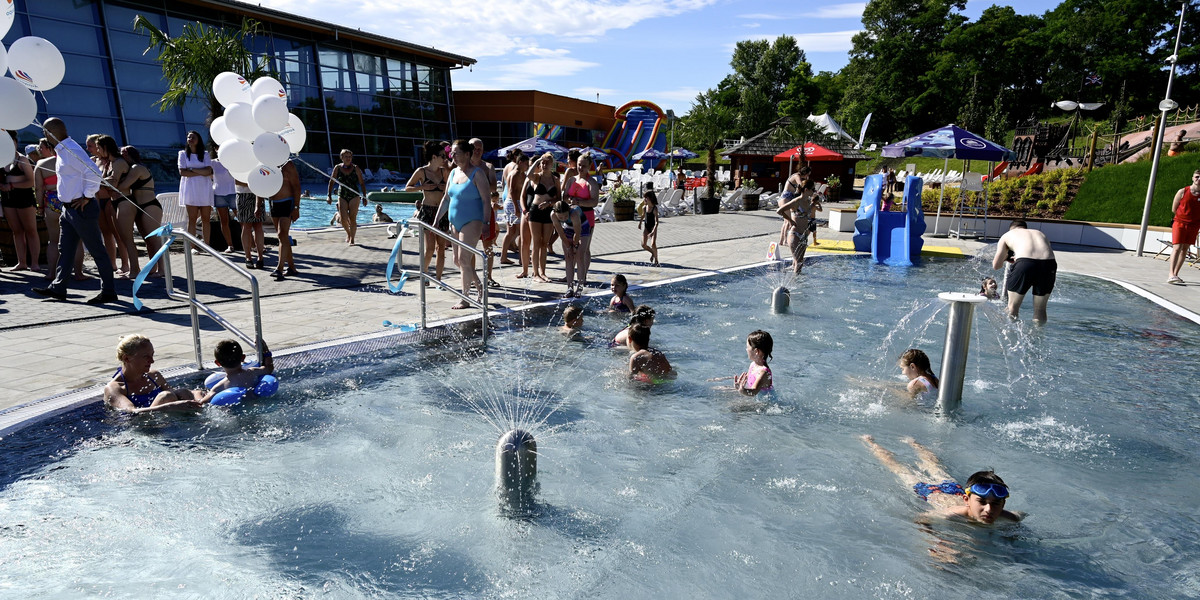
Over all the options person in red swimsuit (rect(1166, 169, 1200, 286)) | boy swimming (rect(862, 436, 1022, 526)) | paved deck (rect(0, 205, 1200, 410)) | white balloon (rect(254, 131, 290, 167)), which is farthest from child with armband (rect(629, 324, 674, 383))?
person in red swimsuit (rect(1166, 169, 1200, 286))

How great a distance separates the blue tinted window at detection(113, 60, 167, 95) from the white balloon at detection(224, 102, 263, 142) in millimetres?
22645

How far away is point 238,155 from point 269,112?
2.12 feet

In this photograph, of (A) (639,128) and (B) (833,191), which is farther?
(A) (639,128)

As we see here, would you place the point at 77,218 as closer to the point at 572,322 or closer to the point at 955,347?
the point at 572,322

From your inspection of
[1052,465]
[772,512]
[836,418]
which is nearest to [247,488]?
[772,512]

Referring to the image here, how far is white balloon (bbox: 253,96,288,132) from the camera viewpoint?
8344 mm

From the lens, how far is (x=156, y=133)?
2700 centimetres

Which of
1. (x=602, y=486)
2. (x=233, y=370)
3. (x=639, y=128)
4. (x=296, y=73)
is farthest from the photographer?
(x=639, y=128)

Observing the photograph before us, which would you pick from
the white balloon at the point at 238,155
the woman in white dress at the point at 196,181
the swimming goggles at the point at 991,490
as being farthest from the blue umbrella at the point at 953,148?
the swimming goggles at the point at 991,490

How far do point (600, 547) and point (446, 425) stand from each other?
198 cm

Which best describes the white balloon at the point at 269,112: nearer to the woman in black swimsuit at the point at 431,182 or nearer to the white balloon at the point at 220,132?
the white balloon at the point at 220,132

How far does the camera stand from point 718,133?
→ 4212cm

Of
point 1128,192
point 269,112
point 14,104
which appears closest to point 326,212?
point 269,112

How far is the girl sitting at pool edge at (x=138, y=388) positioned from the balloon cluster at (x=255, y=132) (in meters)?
4.16
